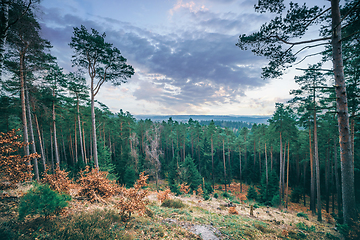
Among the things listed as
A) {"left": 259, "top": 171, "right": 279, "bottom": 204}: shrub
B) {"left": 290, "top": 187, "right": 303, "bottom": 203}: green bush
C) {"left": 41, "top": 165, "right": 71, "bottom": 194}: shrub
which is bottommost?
{"left": 290, "top": 187, "right": 303, "bottom": 203}: green bush

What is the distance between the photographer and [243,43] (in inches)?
241

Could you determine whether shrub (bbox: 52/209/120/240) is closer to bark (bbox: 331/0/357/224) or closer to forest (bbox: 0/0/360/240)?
forest (bbox: 0/0/360/240)

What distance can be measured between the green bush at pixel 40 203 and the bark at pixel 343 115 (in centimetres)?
1009

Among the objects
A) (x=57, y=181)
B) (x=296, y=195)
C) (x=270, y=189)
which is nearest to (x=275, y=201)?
(x=270, y=189)

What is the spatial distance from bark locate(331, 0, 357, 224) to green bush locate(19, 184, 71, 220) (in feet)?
33.1

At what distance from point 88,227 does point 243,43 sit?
9202 mm

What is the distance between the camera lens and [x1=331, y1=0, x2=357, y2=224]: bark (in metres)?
4.72

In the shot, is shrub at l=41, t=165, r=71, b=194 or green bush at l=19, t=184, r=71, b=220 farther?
shrub at l=41, t=165, r=71, b=194

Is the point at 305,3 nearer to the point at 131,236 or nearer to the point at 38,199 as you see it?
the point at 131,236

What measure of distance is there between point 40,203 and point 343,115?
34.6 ft

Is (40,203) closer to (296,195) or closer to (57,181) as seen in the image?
(57,181)

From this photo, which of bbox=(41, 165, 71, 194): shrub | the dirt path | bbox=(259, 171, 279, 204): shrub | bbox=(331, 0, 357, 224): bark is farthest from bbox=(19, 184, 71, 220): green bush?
bbox=(259, 171, 279, 204): shrub

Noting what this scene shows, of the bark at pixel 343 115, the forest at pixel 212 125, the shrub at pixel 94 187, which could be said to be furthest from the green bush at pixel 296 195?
the shrub at pixel 94 187

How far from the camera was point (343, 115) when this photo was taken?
186 inches
